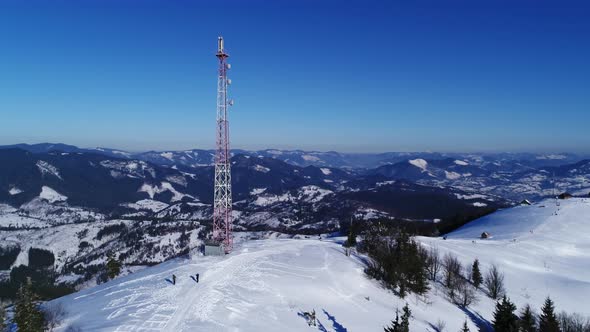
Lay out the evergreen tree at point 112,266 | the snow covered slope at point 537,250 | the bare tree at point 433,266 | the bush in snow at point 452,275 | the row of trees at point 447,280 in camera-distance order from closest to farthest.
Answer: the row of trees at point 447,280 < the bush in snow at point 452,275 < the snow covered slope at point 537,250 < the bare tree at point 433,266 < the evergreen tree at point 112,266

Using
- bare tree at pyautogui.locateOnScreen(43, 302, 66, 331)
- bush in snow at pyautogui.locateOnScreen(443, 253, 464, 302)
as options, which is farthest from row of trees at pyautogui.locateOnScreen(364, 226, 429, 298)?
bare tree at pyautogui.locateOnScreen(43, 302, 66, 331)

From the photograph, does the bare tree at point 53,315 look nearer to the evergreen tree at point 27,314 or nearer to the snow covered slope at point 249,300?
the snow covered slope at point 249,300

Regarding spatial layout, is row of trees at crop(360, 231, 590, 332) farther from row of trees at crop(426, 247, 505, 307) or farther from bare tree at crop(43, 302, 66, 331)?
bare tree at crop(43, 302, 66, 331)

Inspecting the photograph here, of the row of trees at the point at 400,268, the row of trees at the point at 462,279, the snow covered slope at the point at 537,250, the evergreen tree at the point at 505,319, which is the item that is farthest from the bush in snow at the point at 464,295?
the evergreen tree at the point at 505,319

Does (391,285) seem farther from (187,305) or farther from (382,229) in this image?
(187,305)

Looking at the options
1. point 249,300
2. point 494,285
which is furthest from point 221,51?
point 494,285

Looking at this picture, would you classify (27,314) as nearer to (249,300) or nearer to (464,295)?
(249,300)
